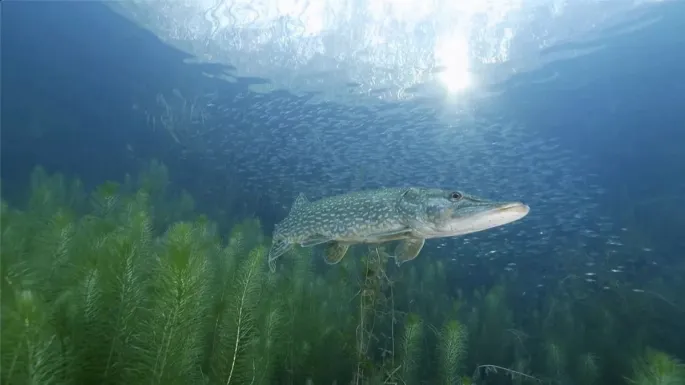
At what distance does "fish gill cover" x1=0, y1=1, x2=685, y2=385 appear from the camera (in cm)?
279

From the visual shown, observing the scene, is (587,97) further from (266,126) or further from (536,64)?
(266,126)

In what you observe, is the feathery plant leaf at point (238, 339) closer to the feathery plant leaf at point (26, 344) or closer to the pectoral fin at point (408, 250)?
the feathery plant leaf at point (26, 344)

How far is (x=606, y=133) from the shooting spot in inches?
838

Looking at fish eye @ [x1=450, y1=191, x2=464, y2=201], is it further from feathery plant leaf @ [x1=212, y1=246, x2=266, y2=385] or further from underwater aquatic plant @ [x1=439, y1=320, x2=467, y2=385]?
feathery plant leaf @ [x1=212, y1=246, x2=266, y2=385]

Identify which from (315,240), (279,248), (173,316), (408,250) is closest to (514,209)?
(408,250)

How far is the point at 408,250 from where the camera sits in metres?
4.58

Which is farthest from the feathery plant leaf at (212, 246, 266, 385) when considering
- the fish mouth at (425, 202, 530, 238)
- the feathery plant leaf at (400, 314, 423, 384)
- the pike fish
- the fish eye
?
the fish eye

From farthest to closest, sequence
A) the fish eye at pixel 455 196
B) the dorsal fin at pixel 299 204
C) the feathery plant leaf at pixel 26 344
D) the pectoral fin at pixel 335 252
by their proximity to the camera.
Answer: the dorsal fin at pixel 299 204 → the pectoral fin at pixel 335 252 → the fish eye at pixel 455 196 → the feathery plant leaf at pixel 26 344

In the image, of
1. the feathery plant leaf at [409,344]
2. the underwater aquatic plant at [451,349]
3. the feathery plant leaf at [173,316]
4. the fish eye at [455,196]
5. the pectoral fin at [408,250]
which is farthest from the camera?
the pectoral fin at [408,250]

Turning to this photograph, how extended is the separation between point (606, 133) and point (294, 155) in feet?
50.0

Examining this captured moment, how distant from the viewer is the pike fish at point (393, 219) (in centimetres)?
399

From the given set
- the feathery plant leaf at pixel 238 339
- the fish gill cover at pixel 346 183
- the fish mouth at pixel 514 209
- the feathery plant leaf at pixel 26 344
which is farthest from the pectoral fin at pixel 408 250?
the feathery plant leaf at pixel 26 344

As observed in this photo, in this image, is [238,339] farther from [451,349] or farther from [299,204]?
[299,204]

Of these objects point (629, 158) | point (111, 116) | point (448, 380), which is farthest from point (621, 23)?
point (111, 116)
